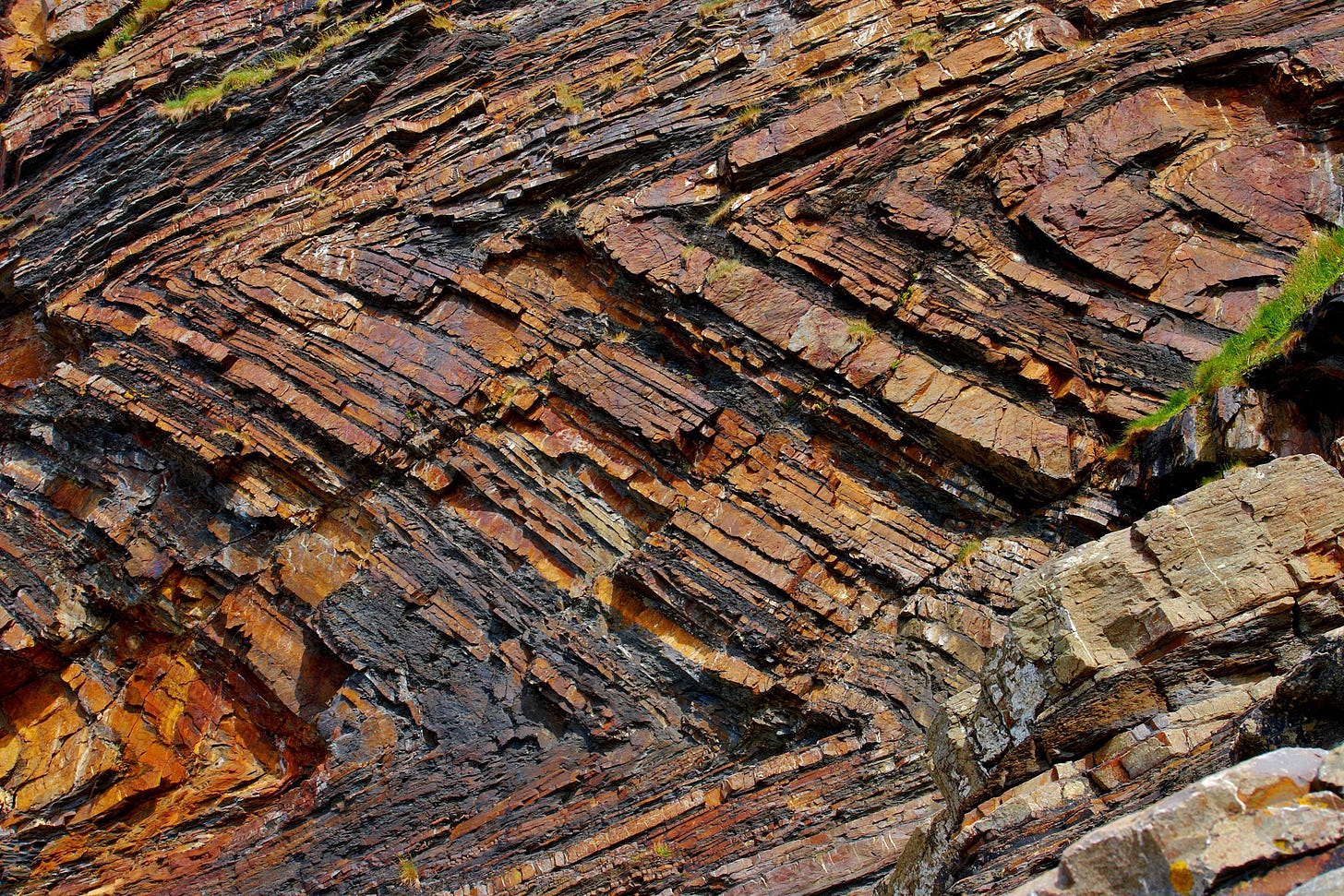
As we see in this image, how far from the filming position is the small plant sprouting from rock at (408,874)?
10.1 m

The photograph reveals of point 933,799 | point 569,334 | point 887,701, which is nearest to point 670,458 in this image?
point 569,334

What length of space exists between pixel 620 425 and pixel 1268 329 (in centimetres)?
713

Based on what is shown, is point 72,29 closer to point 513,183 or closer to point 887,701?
point 513,183

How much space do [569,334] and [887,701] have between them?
6290 millimetres

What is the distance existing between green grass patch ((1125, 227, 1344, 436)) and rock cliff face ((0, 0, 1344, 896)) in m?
0.35

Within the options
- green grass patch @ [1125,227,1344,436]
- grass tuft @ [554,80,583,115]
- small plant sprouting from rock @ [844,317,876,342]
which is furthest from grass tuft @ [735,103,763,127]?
green grass patch @ [1125,227,1344,436]

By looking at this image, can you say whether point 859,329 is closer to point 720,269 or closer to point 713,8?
point 720,269

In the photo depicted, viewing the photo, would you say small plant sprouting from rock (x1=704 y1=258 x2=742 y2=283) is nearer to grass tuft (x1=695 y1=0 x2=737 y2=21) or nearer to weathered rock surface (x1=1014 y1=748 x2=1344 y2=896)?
grass tuft (x1=695 y1=0 x2=737 y2=21)

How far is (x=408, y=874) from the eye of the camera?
33.3ft

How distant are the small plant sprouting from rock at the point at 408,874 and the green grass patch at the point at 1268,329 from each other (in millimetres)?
9540

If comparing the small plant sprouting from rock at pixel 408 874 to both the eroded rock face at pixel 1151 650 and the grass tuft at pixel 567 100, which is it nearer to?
the eroded rock face at pixel 1151 650

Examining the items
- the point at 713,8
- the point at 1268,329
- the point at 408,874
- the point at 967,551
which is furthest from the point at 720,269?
the point at 408,874

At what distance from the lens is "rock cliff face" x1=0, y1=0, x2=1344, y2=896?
9.59 m

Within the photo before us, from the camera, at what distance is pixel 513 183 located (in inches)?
516
